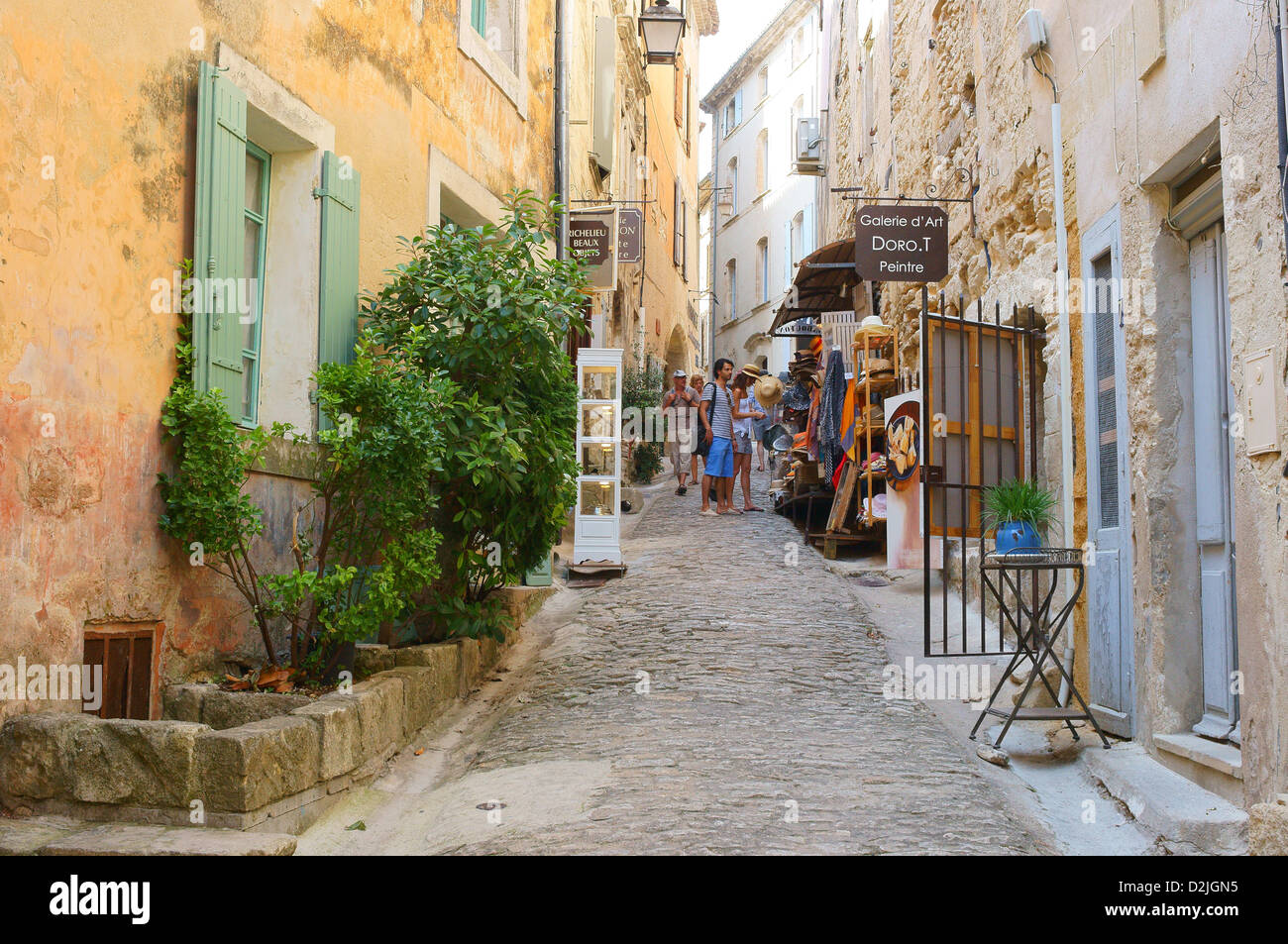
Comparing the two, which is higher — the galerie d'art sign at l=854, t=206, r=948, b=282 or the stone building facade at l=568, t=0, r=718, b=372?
the stone building facade at l=568, t=0, r=718, b=372

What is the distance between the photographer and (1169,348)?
17.5 ft

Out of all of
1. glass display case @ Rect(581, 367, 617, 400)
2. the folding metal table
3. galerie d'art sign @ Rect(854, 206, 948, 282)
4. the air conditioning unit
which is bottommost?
the folding metal table

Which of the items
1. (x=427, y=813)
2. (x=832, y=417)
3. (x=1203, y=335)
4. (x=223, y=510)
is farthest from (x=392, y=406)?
(x=832, y=417)

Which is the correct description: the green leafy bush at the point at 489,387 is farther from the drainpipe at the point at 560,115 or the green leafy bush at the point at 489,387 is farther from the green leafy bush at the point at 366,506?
the drainpipe at the point at 560,115

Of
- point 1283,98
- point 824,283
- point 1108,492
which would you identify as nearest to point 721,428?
point 824,283

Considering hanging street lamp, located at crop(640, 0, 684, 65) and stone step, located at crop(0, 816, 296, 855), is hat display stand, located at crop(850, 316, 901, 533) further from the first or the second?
stone step, located at crop(0, 816, 296, 855)

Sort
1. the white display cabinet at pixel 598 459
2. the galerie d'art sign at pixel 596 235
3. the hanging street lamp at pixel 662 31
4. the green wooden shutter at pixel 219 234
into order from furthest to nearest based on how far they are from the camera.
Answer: the hanging street lamp at pixel 662 31 → the galerie d'art sign at pixel 596 235 → the white display cabinet at pixel 598 459 → the green wooden shutter at pixel 219 234

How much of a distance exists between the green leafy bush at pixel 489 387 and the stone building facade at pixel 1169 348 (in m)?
2.91

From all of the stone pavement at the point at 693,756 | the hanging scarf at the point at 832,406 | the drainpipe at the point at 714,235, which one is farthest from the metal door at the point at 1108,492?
the drainpipe at the point at 714,235

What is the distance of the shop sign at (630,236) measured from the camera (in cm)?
1439

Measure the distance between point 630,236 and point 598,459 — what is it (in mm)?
4998

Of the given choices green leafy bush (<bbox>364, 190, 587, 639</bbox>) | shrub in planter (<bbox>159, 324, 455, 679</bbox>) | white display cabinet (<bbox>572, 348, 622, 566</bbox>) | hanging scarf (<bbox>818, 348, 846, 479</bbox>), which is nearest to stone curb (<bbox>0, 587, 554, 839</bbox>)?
shrub in planter (<bbox>159, 324, 455, 679</bbox>)

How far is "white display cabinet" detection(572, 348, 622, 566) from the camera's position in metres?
10.3
